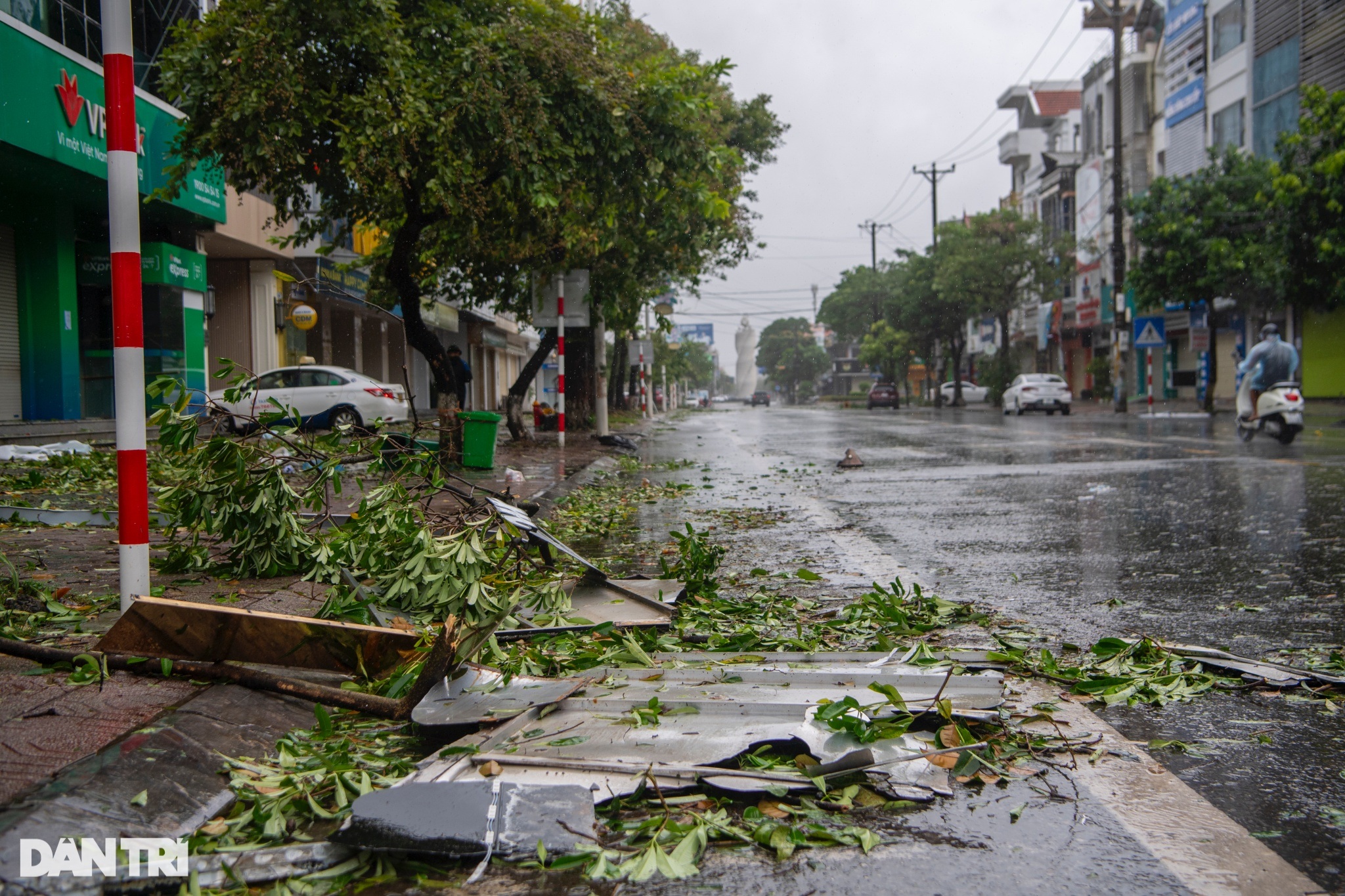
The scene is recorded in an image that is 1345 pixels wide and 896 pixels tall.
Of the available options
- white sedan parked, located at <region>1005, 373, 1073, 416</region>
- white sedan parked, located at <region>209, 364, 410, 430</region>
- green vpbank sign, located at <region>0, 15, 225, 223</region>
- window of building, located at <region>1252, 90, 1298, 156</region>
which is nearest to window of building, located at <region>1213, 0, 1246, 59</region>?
window of building, located at <region>1252, 90, 1298, 156</region>

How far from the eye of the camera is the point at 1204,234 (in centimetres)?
2997

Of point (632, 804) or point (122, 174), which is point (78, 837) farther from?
point (122, 174)

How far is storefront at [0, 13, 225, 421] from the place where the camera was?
14.4 m

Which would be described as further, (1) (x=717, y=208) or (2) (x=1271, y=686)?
(1) (x=717, y=208)

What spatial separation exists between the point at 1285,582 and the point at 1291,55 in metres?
32.5

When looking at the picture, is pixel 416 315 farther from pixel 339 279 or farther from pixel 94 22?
pixel 339 279

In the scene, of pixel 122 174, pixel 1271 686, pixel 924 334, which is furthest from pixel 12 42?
pixel 924 334

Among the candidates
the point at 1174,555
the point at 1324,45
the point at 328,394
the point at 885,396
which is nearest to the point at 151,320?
the point at 328,394

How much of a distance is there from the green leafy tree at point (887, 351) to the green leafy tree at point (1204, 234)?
31516 millimetres

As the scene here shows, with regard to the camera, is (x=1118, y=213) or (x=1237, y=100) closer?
(x=1118, y=213)

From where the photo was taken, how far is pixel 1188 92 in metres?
39.3

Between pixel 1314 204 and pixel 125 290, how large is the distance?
87.7ft

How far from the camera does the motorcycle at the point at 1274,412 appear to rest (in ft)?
52.2

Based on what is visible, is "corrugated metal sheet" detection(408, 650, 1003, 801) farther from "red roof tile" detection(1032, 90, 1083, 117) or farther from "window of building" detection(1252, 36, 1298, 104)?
"red roof tile" detection(1032, 90, 1083, 117)
